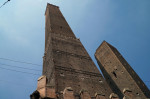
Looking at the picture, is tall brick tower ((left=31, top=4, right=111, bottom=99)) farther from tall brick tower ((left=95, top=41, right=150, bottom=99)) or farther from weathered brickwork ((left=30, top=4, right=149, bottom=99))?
tall brick tower ((left=95, top=41, right=150, bottom=99))

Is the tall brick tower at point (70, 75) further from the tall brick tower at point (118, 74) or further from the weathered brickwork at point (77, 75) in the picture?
the tall brick tower at point (118, 74)

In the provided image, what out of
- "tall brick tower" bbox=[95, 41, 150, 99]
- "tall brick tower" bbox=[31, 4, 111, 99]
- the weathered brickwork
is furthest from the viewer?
"tall brick tower" bbox=[95, 41, 150, 99]

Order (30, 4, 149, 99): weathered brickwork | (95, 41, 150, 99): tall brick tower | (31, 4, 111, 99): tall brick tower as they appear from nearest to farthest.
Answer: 1. (31, 4, 111, 99): tall brick tower
2. (30, 4, 149, 99): weathered brickwork
3. (95, 41, 150, 99): tall brick tower

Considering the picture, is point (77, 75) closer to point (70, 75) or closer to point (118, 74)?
point (70, 75)

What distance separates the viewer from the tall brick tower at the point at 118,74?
1230cm

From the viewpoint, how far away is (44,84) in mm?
6215

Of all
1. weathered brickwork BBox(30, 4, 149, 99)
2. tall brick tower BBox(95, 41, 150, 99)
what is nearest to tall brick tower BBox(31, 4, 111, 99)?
weathered brickwork BBox(30, 4, 149, 99)

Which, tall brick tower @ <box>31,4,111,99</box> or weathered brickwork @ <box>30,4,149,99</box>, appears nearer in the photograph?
tall brick tower @ <box>31,4,111,99</box>

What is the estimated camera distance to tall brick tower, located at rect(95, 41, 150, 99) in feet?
40.3

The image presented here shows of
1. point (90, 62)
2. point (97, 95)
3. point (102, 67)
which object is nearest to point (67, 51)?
point (90, 62)

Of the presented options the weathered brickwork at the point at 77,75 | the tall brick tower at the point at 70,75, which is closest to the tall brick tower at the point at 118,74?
the weathered brickwork at the point at 77,75

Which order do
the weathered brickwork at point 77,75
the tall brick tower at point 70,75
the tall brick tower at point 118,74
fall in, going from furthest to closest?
the tall brick tower at point 118,74
the weathered brickwork at point 77,75
the tall brick tower at point 70,75

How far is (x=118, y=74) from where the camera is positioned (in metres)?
14.4

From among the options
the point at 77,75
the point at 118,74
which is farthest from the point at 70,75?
the point at 118,74
